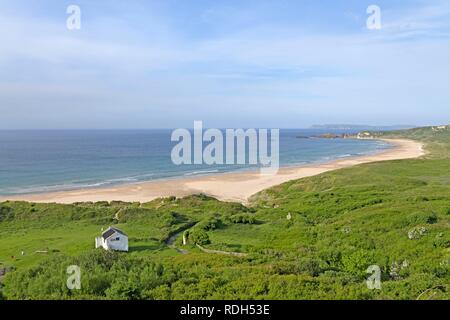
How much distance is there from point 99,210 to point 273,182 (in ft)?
140

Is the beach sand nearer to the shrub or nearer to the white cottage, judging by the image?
the shrub

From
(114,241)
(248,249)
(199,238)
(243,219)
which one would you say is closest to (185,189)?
(243,219)

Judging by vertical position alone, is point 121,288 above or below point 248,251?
above

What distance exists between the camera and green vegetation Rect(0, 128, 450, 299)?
17188 mm

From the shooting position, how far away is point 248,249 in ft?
100

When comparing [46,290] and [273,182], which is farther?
[273,182]

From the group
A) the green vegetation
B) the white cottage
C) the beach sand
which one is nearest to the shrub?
the green vegetation

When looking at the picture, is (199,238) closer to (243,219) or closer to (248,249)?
(248,249)

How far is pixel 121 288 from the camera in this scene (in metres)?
16.1

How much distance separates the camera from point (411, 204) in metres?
40.9
